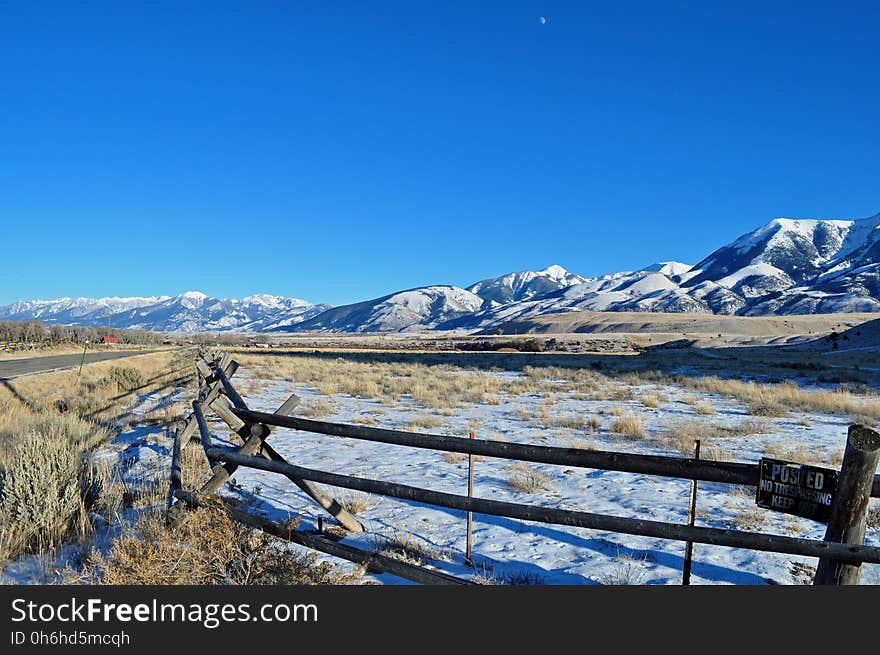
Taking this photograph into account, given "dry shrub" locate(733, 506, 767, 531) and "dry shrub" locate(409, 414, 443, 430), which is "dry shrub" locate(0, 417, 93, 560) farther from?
"dry shrub" locate(409, 414, 443, 430)

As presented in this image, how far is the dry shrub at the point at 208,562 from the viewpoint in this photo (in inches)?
135

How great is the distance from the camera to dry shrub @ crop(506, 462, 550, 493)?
24.2 feet

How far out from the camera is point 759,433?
452 inches

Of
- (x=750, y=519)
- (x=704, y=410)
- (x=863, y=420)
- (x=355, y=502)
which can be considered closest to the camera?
(x=750, y=519)

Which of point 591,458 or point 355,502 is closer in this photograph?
point 591,458

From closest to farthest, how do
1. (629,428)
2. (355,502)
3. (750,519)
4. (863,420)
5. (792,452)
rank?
(750,519)
(355,502)
(792,452)
(629,428)
(863,420)

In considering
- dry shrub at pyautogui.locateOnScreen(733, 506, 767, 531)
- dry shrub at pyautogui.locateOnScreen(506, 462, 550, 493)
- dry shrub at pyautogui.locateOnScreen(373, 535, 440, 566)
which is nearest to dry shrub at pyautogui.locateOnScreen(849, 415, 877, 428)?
dry shrub at pyautogui.locateOnScreen(733, 506, 767, 531)

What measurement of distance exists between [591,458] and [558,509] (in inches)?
23.9

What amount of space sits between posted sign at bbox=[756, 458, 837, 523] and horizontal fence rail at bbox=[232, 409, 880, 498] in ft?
0.30

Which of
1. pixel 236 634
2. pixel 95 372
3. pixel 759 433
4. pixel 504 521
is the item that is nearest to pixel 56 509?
pixel 236 634

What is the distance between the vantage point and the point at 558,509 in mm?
3762

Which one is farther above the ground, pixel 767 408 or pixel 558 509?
pixel 558 509

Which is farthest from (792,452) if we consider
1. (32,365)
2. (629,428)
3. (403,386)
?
(32,365)

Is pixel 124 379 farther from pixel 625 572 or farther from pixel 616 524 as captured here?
pixel 616 524
